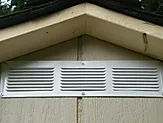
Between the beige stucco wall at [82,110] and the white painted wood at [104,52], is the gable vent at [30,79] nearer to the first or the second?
the beige stucco wall at [82,110]

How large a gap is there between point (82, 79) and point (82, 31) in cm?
36

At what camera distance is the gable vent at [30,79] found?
229 cm

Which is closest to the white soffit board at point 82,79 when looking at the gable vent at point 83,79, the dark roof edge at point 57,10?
the gable vent at point 83,79

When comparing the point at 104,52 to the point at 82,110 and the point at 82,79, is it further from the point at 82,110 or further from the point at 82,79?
the point at 82,110

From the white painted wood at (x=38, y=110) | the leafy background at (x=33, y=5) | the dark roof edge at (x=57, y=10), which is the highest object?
the leafy background at (x=33, y=5)

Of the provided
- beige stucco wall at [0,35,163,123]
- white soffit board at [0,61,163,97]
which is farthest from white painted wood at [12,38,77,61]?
beige stucco wall at [0,35,163,123]

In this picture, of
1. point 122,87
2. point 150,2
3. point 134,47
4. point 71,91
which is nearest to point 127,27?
Answer: point 134,47

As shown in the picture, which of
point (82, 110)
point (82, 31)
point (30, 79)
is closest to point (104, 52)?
point (82, 31)

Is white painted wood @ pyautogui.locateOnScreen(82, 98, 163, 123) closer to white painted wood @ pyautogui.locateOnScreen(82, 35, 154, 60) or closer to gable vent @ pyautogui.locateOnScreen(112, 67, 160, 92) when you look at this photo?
gable vent @ pyautogui.locateOnScreen(112, 67, 160, 92)

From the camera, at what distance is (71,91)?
228 cm

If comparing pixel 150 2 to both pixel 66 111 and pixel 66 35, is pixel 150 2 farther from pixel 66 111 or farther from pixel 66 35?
pixel 66 111

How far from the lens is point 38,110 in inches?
87.9

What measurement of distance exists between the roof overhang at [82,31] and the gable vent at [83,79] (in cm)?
25

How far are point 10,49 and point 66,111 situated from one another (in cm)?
58
